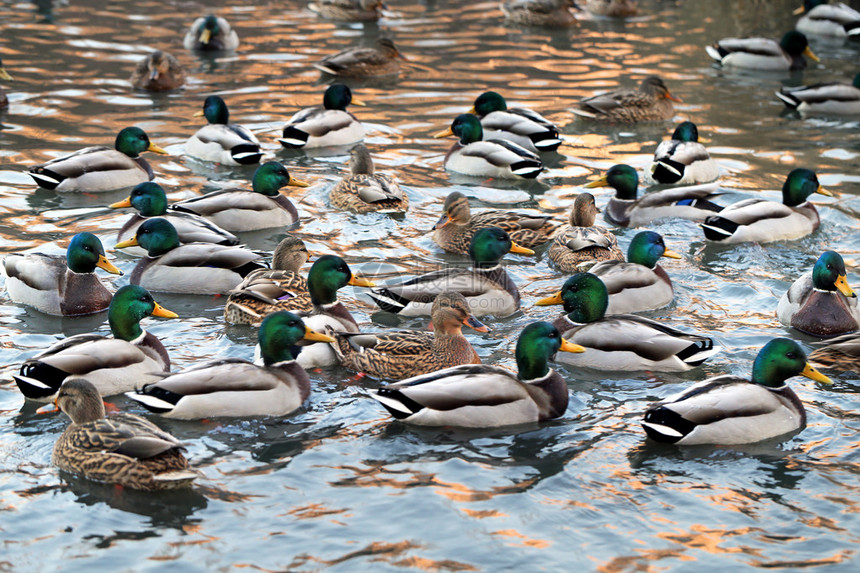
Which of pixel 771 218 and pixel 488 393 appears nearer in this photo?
pixel 488 393

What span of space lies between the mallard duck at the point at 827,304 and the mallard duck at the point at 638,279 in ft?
3.98

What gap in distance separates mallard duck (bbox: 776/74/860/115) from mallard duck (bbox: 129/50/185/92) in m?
9.43

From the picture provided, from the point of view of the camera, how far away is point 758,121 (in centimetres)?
1620

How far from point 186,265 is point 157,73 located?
7.24m

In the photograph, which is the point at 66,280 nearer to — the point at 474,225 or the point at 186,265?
the point at 186,265

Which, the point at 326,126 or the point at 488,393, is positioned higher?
the point at 326,126

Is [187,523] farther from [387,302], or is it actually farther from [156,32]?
[156,32]

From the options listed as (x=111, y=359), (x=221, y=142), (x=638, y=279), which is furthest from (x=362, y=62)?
(x=111, y=359)

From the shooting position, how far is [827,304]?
9555mm

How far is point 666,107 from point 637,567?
11066 millimetres

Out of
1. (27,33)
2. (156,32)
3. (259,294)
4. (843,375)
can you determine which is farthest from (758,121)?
(27,33)

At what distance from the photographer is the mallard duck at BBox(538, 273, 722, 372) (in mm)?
8734

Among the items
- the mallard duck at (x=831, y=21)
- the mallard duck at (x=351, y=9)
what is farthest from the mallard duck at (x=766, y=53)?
the mallard duck at (x=351, y=9)

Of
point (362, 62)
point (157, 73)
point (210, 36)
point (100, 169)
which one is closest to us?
point (100, 169)
